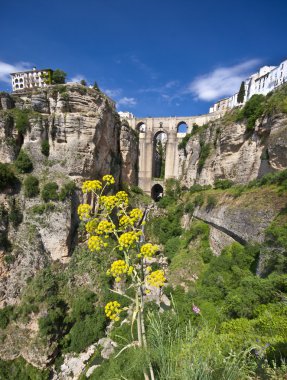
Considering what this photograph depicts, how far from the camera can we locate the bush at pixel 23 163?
19.1 m

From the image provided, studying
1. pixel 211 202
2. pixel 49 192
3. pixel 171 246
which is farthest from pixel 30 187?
pixel 211 202

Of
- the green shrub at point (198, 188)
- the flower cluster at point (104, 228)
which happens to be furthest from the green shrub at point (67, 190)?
the flower cluster at point (104, 228)

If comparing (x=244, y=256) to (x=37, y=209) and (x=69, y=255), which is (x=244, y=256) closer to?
(x=69, y=255)

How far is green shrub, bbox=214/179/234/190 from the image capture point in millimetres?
22281

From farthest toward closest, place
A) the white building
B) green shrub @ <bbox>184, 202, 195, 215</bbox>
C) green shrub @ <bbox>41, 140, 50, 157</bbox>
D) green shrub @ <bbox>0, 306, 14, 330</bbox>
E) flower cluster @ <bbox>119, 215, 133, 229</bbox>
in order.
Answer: the white building < green shrub @ <bbox>184, 202, 195, 215</bbox> < green shrub @ <bbox>41, 140, 50, 157</bbox> < green shrub @ <bbox>0, 306, 14, 330</bbox> < flower cluster @ <bbox>119, 215, 133, 229</bbox>

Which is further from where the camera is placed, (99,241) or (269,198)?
(269,198)

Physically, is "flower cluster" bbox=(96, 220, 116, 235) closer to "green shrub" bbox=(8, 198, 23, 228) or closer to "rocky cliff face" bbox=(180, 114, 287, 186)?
"rocky cliff face" bbox=(180, 114, 287, 186)

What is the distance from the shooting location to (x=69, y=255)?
1930 centimetres

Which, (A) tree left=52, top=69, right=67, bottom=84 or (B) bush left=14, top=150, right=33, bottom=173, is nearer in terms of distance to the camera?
(B) bush left=14, top=150, right=33, bottom=173

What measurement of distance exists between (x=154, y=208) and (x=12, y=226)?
17381 millimetres

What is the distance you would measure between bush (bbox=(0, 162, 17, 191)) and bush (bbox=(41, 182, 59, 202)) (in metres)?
2.61

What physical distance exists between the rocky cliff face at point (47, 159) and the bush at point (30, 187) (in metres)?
0.42

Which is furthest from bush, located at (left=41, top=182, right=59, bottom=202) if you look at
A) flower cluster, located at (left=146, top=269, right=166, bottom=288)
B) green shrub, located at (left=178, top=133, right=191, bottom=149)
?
green shrub, located at (left=178, top=133, right=191, bottom=149)

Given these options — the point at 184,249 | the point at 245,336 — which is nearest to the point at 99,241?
the point at 245,336
